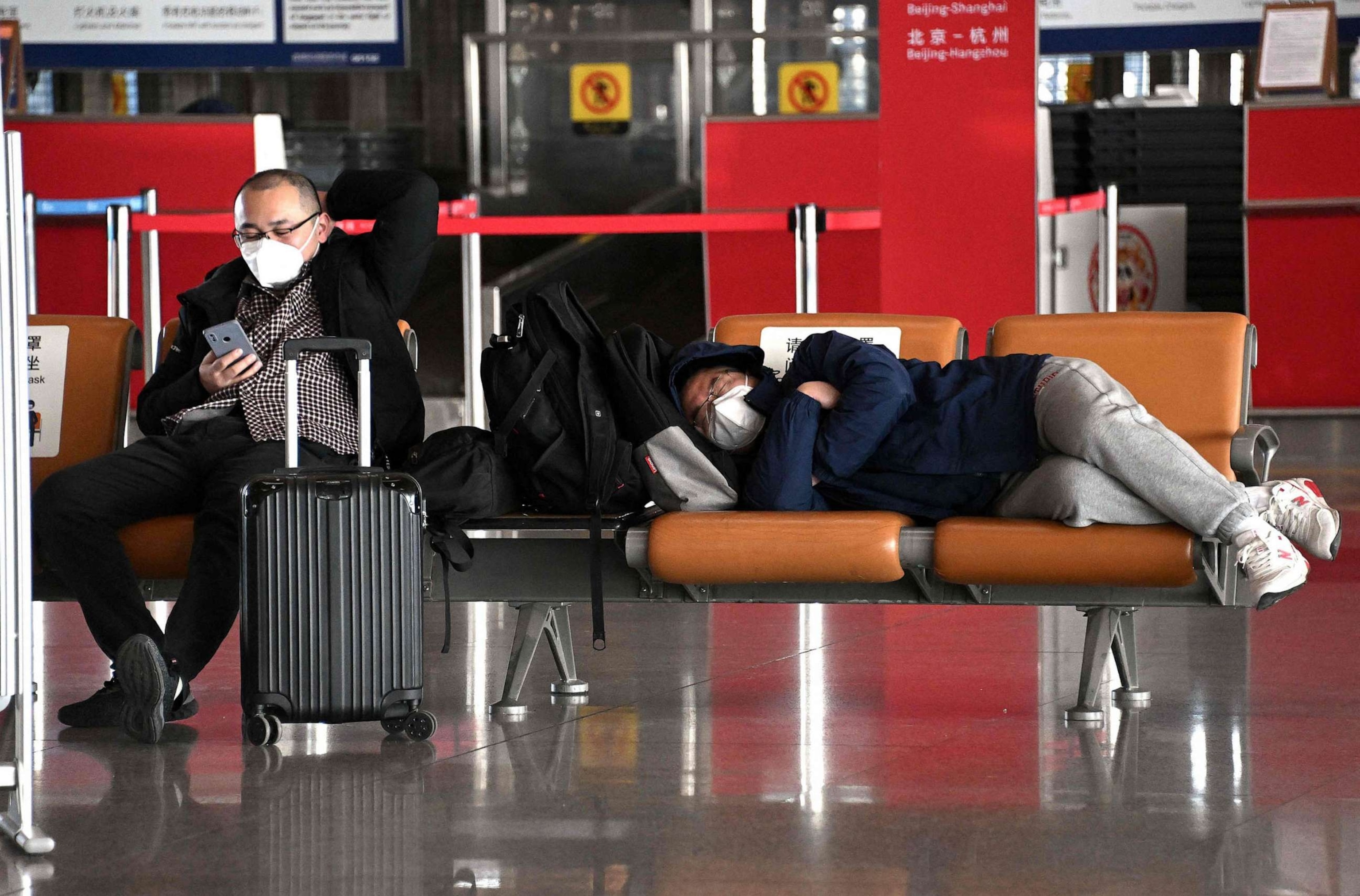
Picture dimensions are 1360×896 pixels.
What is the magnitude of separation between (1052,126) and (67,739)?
7.64m

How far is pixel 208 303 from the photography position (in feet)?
12.3

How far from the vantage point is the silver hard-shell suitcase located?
312cm

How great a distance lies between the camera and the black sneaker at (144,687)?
3148mm

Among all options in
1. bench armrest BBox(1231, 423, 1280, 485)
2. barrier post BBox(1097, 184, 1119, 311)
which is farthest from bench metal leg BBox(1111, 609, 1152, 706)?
barrier post BBox(1097, 184, 1119, 311)

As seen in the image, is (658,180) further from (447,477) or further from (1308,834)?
(1308,834)

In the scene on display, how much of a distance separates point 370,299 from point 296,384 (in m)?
0.40

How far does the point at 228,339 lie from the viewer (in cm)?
358

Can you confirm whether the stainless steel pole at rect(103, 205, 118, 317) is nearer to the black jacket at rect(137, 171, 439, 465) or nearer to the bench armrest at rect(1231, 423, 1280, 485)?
the black jacket at rect(137, 171, 439, 465)

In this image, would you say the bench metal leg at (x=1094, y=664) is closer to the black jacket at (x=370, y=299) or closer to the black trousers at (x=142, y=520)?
the black jacket at (x=370, y=299)

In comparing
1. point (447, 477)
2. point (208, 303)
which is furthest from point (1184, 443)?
point (208, 303)

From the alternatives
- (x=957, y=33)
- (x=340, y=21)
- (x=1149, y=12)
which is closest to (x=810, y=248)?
(x=957, y=33)

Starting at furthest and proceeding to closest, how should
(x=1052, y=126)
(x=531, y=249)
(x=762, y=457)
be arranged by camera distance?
(x=531, y=249) < (x=1052, y=126) < (x=762, y=457)

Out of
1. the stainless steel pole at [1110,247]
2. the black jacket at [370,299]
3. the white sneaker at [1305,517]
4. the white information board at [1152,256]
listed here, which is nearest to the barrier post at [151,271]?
the black jacket at [370,299]

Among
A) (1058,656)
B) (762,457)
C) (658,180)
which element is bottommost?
(1058,656)
